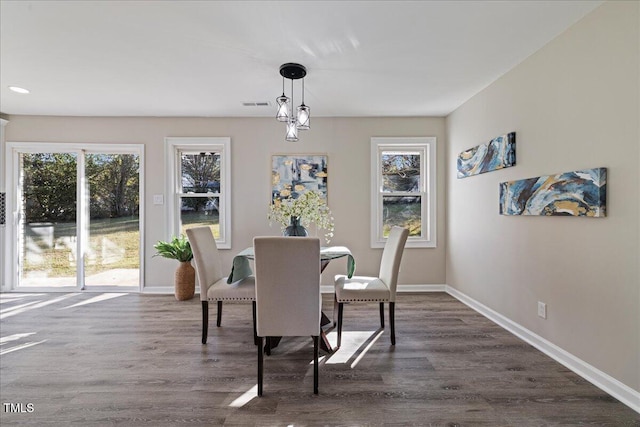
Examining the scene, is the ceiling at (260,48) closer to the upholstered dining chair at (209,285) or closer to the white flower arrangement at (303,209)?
the white flower arrangement at (303,209)

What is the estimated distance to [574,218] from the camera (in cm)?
207

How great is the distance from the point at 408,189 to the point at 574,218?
2.25m

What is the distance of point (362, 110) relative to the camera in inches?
151

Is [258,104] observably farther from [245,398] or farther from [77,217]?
[245,398]

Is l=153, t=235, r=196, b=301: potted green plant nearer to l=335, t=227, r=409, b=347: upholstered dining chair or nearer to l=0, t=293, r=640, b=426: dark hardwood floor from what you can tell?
l=0, t=293, r=640, b=426: dark hardwood floor

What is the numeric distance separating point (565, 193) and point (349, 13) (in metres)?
1.95

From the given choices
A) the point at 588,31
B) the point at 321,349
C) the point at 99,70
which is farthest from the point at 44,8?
the point at 588,31

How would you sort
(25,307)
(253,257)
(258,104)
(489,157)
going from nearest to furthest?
(253,257), (489,157), (25,307), (258,104)

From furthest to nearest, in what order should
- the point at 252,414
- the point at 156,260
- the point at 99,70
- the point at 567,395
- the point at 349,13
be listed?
the point at 156,260 → the point at 99,70 → the point at 349,13 → the point at 567,395 → the point at 252,414

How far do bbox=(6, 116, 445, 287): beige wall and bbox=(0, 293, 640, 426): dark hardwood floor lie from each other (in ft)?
4.16

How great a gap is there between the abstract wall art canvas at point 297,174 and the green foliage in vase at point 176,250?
128 cm

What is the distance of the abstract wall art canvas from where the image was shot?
13.4ft

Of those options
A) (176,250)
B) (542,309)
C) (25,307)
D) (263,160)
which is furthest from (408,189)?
(25,307)

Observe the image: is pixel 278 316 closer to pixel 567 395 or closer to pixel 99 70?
pixel 567 395
